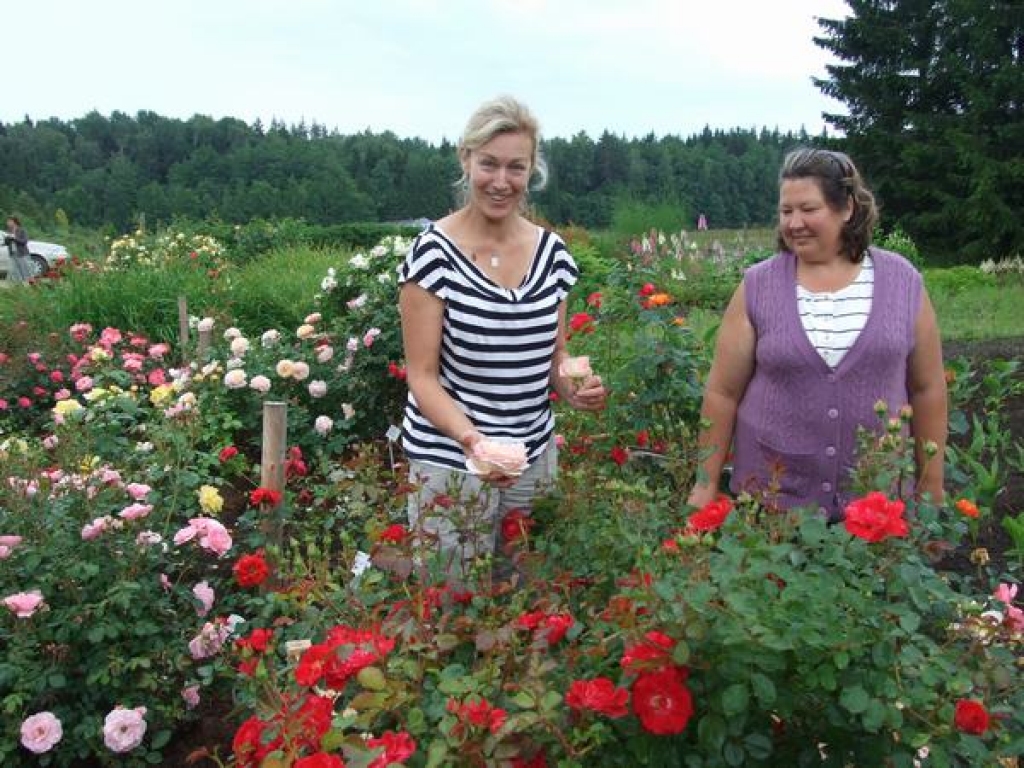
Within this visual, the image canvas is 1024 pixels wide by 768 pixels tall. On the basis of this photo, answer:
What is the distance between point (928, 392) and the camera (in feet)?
6.73

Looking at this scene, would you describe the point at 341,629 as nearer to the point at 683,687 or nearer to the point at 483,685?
the point at 483,685

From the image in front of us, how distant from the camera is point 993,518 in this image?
3.40 meters

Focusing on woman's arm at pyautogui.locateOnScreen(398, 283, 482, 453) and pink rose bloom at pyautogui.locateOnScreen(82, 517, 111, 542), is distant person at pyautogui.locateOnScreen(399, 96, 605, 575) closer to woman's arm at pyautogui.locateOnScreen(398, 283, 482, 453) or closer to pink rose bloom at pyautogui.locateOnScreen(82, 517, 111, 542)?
woman's arm at pyautogui.locateOnScreen(398, 283, 482, 453)

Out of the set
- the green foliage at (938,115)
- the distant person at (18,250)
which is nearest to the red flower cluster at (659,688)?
the distant person at (18,250)

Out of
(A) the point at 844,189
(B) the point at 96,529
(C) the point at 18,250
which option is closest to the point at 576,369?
(A) the point at 844,189

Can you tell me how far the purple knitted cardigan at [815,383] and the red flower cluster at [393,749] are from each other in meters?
0.98

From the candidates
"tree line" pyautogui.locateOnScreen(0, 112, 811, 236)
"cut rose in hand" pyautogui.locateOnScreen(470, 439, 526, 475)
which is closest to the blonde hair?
"cut rose in hand" pyautogui.locateOnScreen(470, 439, 526, 475)

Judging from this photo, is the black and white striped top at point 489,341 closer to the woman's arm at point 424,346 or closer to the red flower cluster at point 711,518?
the woman's arm at point 424,346

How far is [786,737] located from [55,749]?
5.43 feet

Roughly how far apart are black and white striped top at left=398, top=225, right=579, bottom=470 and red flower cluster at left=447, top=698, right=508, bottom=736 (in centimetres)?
82

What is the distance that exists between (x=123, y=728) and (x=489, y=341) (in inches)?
44.8

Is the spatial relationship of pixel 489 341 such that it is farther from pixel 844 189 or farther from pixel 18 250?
pixel 18 250

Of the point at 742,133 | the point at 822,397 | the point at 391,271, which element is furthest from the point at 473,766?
the point at 742,133

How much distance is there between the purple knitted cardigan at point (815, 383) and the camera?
1.93 m
